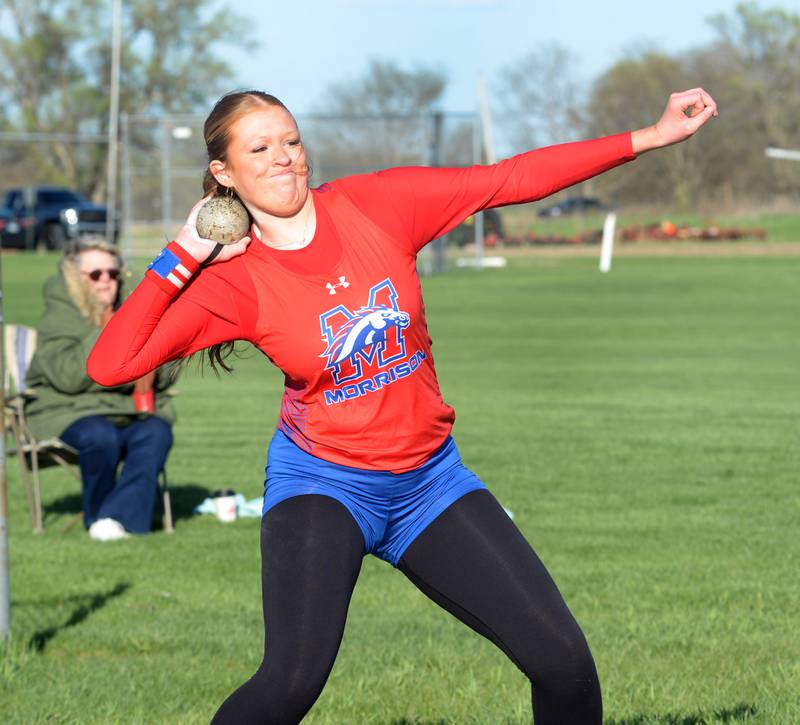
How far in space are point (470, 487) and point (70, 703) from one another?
2.26 metres

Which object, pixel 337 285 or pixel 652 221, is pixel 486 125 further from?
pixel 337 285

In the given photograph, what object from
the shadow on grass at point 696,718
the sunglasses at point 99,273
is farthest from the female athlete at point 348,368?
the sunglasses at point 99,273

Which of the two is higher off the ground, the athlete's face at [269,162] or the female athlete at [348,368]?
the athlete's face at [269,162]

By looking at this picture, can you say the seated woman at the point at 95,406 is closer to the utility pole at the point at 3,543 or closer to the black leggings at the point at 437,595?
the utility pole at the point at 3,543

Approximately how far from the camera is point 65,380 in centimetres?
923

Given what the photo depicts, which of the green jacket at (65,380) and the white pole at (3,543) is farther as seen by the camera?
the green jacket at (65,380)

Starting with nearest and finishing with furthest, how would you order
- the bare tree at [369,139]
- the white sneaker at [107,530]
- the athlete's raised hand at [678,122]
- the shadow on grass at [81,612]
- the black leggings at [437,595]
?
1. the black leggings at [437,595]
2. the athlete's raised hand at [678,122]
3. the shadow on grass at [81,612]
4. the white sneaker at [107,530]
5. the bare tree at [369,139]

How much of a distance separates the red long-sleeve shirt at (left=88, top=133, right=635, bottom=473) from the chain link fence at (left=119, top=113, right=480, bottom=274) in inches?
1207

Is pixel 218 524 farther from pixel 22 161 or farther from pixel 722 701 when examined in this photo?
pixel 22 161

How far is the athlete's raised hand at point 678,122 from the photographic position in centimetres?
403

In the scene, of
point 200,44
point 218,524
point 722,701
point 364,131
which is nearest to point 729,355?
point 218,524

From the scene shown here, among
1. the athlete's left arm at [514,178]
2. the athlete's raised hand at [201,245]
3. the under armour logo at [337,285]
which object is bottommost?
the under armour logo at [337,285]

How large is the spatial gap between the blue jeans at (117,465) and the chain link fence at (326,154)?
25.7 metres

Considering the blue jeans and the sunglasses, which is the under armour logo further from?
the sunglasses
